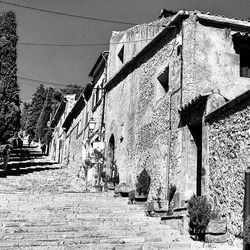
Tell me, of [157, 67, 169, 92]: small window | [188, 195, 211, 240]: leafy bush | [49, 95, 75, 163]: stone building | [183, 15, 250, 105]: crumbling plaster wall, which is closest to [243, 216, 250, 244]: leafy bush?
[188, 195, 211, 240]: leafy bush

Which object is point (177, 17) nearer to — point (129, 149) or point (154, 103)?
point (154, 103)

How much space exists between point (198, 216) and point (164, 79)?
280 inches

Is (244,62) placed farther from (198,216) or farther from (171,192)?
(198,216)

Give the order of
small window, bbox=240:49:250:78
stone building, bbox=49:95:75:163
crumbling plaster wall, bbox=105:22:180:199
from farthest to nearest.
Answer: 1. stone building, bbox=49:95:75:163
2. crumbling plaster wall, bbox=105:22:180:199
3. small window, bbox=240:49:250:78

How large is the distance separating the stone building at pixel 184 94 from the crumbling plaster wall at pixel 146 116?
33 mm

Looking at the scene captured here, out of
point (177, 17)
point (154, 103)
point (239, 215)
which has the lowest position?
point (239, 215)

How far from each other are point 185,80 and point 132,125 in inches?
197

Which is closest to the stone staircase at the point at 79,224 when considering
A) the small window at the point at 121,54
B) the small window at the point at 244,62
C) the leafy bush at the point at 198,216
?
the leafy bush at the point at 198,216

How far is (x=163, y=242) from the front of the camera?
8.97 m

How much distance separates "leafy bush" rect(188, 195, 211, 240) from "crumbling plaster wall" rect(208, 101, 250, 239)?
46 centimetres

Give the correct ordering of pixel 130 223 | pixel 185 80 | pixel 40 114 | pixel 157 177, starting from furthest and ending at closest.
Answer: pixel 40 114 < pixel 157 177 < pixel 185 80 < pixel 130 223

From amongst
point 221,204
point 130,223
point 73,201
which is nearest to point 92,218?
point 130,223

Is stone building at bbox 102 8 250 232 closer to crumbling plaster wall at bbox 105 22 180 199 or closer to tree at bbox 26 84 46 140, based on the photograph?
crumbling plaster wall at bbox 105 22 180 199

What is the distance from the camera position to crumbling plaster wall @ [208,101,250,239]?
897 centimetres
